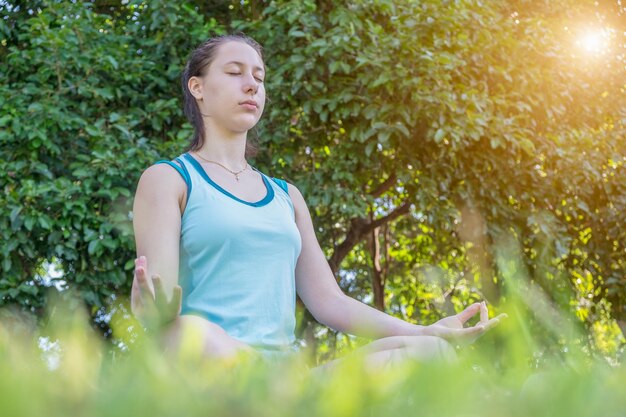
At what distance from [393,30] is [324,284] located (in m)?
4.65

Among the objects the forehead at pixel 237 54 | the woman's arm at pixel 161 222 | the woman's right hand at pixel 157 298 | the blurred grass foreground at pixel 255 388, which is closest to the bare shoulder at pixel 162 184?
the woman's arm at pixel 161 222

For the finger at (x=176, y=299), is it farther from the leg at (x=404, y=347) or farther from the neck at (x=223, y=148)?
the neck at (x=223, y=148)

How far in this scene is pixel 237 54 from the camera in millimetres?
2826

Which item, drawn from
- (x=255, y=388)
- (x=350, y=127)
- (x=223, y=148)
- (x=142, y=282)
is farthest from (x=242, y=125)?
(x=350, y=127)

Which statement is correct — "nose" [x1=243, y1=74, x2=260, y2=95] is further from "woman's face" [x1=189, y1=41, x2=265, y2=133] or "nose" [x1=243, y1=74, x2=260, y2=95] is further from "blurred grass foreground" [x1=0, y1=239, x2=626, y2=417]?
"blurred grass foreground" [x1=0, y1=239, x2=626, y2=417]

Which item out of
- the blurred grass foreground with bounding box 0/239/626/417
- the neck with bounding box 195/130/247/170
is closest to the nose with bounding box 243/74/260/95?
the neck with bounding box 195/130/247/170

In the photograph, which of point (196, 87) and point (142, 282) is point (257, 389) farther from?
point (196, 87)

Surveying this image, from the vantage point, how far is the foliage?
5949 millimetres

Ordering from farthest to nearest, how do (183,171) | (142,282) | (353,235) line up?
(353,235) < (183,171) < (142,282)

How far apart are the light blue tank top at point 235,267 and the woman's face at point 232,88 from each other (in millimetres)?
285

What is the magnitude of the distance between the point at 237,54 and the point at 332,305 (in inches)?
34.0

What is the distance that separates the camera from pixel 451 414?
1.76ft

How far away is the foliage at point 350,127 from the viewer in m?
5.95

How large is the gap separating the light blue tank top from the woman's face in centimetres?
29
